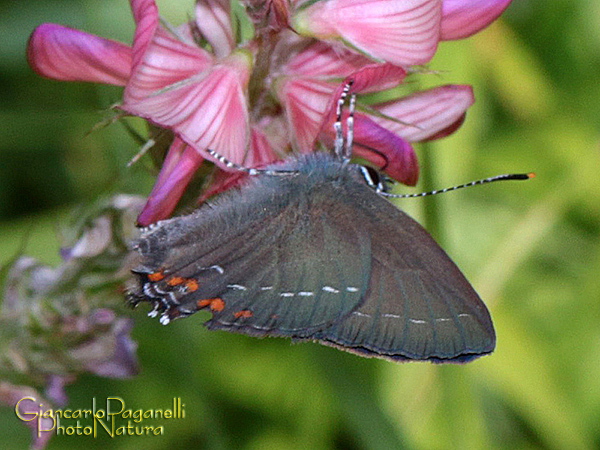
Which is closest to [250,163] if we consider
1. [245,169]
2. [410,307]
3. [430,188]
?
[245,169]

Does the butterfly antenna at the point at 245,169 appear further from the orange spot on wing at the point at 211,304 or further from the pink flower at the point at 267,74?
the orange spot on wing at the point at 211,304

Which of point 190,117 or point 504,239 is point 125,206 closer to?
point 190,117

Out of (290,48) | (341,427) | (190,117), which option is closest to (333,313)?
(190,117)

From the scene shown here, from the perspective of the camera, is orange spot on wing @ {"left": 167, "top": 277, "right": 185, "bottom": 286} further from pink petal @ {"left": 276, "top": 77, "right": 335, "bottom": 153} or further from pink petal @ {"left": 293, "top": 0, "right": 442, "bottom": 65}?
pink petal @ {"left": 293, "top": 0, "right": 442, "bottom": 65}

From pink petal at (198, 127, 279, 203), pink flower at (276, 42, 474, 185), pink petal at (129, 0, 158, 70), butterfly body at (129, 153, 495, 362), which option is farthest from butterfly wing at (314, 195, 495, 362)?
pink petal at (129, 0, 158, 70)

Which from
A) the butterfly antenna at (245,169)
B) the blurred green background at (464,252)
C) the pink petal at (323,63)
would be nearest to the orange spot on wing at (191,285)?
the butterfly antenna at (245,169)
